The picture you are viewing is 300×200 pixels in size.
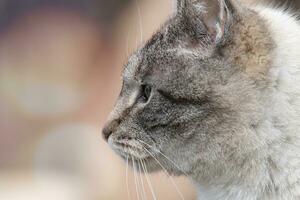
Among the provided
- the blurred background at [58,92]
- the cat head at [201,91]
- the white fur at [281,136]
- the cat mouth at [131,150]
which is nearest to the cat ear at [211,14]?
the cat head at [201,91]

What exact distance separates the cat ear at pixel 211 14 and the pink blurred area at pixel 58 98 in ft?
6.10

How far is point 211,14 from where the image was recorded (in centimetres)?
156

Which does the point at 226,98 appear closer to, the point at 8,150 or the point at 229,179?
the point at 229,179

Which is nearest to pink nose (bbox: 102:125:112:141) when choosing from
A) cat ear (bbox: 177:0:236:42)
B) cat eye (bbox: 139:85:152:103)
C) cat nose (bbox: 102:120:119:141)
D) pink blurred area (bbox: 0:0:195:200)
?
cat nose (bbox: 102:120:119:141)

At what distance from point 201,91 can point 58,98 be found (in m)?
2.63

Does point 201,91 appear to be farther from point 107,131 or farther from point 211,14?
point 107,131

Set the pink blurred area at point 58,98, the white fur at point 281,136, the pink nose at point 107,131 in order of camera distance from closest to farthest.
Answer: the white fur at point 281,136 → the pink nose at point 107,131 → the pink blurred area at point 58,98

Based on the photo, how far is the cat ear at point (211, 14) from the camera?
1.52 metres

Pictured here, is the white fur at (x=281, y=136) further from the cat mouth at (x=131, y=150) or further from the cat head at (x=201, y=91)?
the cat mouth at (x=131, y=150)

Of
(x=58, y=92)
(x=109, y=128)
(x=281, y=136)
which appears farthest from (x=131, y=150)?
(x=58, y=92)

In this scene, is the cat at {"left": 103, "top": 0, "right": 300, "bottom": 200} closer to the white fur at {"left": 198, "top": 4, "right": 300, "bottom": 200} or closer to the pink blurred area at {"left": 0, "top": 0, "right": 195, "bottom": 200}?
the white fur at {"left": 198, "top": 4, "right": 300, "bottom": 200}

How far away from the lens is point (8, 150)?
14.0ft

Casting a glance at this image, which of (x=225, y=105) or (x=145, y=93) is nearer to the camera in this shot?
(x=225, y=105)

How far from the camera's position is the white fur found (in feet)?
4.95
